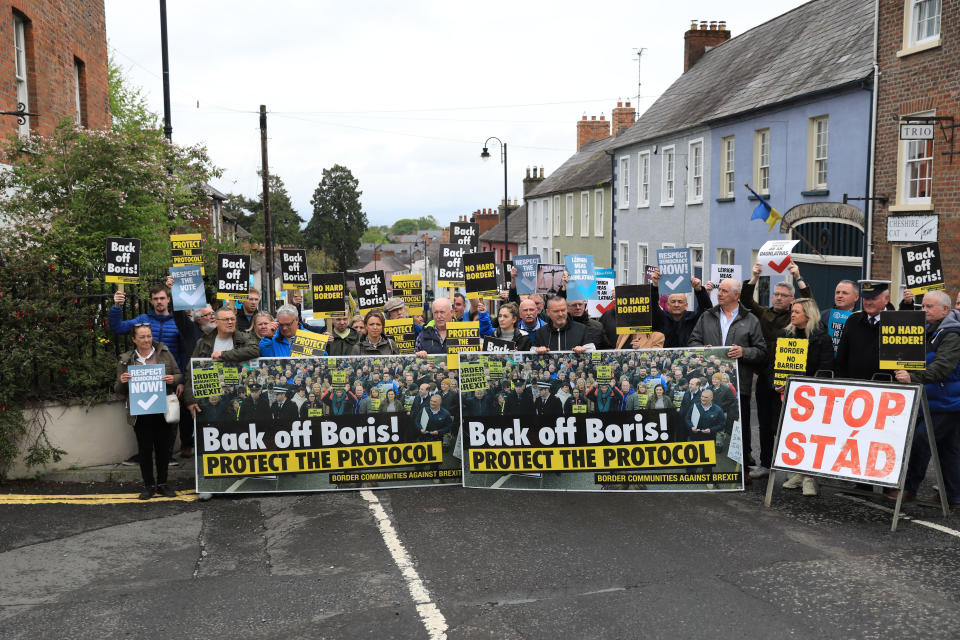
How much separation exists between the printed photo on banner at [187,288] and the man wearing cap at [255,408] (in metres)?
1.51

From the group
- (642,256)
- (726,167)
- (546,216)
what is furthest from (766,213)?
(546,216)

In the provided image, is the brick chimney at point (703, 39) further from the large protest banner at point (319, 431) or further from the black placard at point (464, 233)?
the large protest banner at point (319, 431)

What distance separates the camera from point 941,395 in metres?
7.39

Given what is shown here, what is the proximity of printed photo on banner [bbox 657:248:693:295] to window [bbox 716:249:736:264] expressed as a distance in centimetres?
1463

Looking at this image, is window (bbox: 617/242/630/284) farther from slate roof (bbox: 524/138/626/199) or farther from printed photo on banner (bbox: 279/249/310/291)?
printed photo on banner (bbox: 279/249/310/291)

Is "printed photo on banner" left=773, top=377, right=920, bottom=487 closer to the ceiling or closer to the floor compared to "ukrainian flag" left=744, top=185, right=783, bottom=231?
closer to the floor

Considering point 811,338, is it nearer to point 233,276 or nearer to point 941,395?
point 941,395

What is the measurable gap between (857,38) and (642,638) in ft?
63.9

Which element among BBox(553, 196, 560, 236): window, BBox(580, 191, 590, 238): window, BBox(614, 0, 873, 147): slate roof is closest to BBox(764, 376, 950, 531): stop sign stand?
BBox(614, 0, 873, 147): slate roof

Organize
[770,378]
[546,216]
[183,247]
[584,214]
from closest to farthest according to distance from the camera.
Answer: [770,378], [183,247], [584,214], [546,216]

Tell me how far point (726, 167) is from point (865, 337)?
738 inches

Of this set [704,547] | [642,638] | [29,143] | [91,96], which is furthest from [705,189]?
[642,638]

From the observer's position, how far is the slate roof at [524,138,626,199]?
3872 cm

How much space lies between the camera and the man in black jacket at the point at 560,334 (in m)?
8.27
